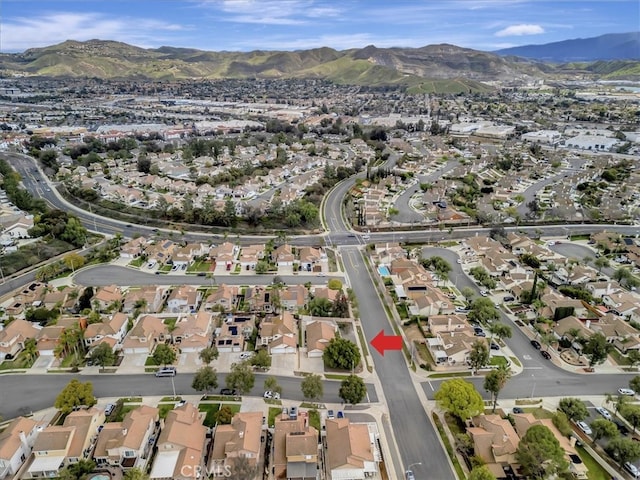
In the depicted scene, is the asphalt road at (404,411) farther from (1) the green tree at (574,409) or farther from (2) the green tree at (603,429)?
(2) the green tree at (603,429)

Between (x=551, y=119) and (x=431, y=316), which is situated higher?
(x=551, y=119)

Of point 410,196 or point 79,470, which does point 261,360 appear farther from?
point 410,196

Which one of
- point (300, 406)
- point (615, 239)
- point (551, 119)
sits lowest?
point (300, 406)

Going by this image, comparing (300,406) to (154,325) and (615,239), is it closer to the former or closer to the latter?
(154,325)

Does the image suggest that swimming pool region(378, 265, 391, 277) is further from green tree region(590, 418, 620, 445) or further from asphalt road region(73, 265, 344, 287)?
green tree region(590, 418, 620, 445)

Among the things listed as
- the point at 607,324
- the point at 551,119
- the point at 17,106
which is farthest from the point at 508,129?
the point at 17,106
